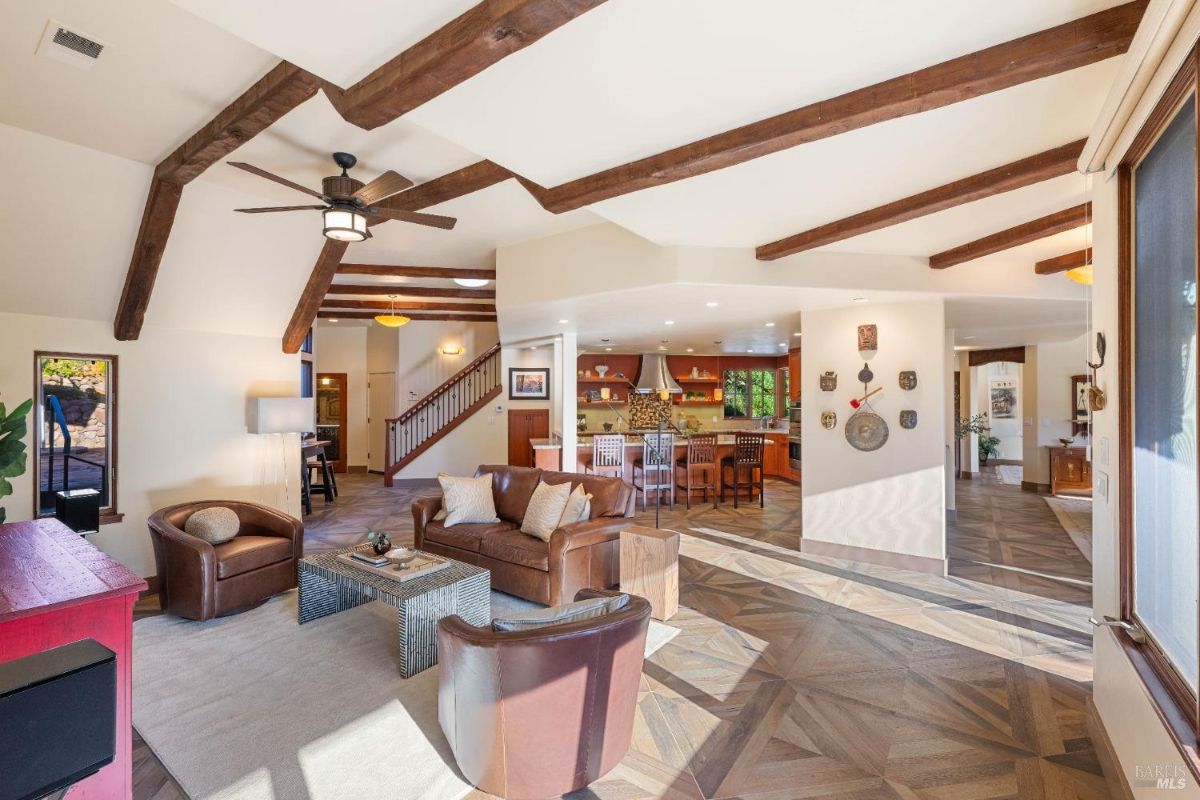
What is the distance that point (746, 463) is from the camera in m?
7.84

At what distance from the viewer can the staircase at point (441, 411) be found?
9.57 meters

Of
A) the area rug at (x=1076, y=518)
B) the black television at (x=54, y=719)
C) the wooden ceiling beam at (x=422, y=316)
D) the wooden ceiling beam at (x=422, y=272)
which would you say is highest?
the wooden ceiling beam at (x=422, y=272)

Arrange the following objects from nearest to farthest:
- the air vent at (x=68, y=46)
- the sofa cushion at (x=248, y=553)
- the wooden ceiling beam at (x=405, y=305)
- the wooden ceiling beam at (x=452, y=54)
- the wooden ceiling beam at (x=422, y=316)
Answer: the wooden ceiling beam at (x=452, y=54)
the air vent at (x=68, y=46)
the sofa cushion at (x=248, y=553)
the wooden ceiling beam at (x=405, y=305)
the wooden ceiling beam at (x=422, y=316)

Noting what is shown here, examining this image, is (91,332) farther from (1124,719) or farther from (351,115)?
(1124,719)

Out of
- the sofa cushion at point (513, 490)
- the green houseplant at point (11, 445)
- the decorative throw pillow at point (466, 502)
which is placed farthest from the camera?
the sofa cushion at point (513, 490)

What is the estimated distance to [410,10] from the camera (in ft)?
6.10

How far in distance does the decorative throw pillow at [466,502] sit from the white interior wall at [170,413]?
2.16m

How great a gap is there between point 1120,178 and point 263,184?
513 cm

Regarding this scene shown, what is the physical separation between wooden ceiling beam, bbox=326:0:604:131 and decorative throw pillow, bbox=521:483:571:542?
2.93 m

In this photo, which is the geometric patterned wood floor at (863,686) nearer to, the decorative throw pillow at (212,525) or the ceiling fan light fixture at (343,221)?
the decorative throw pillow at (212,525)

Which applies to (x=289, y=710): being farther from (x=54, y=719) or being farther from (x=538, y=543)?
(x=54, y=719)

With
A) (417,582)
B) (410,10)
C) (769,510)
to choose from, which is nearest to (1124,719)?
(417,582)

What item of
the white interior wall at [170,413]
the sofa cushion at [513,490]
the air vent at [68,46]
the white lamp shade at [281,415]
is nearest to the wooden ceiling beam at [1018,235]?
the sofa cushion at [513,490]

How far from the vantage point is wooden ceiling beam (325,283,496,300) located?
7652mm
